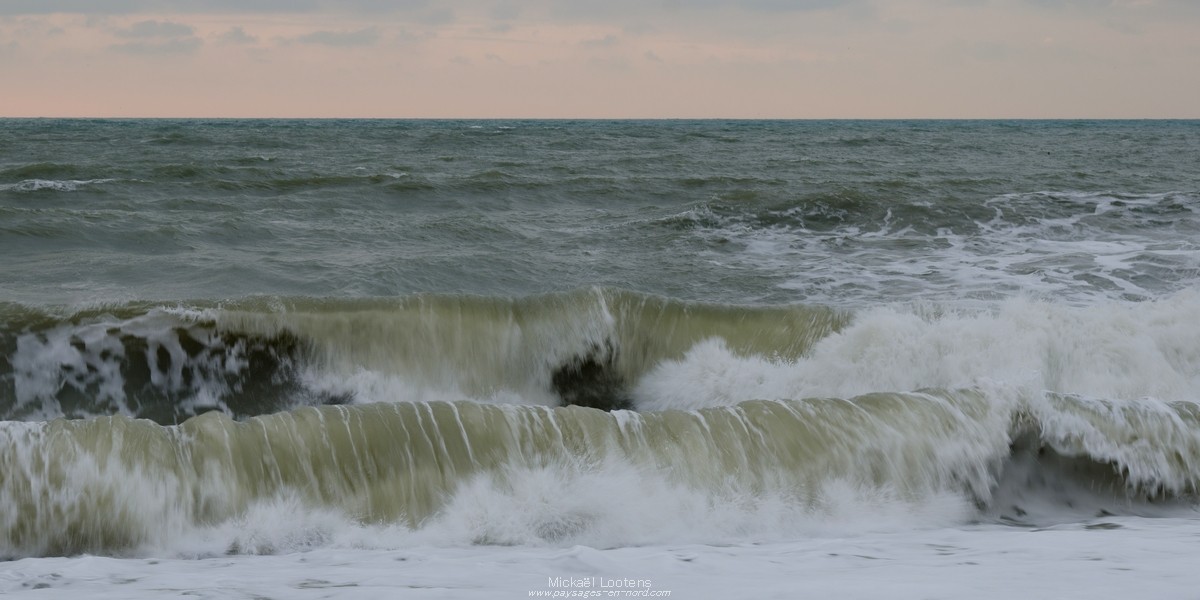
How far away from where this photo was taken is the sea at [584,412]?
3930 mm

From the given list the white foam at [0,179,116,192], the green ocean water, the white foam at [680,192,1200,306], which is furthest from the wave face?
the white foam at [0,179,116,192]

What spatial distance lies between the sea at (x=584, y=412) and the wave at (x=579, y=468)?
0.02m

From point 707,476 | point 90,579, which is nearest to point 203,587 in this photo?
point 90,579

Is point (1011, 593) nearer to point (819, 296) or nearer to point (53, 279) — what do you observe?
point (819, 296)

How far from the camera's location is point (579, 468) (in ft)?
15.6

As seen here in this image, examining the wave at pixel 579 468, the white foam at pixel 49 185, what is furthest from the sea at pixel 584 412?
the white foam at pixel 49 185

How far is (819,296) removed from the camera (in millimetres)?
8820

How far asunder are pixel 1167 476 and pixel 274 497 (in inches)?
176

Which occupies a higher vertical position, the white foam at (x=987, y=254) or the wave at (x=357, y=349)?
the white foam at (x=987, y=254)

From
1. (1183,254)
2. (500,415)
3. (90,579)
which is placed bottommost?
(90,579)

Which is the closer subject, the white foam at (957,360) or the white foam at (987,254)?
the white foam at (957,360)

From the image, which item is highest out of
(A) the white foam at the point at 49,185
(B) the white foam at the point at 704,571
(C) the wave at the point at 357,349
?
(A) the white foam at the point at 49,185

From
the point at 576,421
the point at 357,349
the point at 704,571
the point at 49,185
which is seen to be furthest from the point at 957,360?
the point at 49,185

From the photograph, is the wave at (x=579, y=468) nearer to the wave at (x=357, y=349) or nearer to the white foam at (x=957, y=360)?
the white foam at (x=957, y=360)
